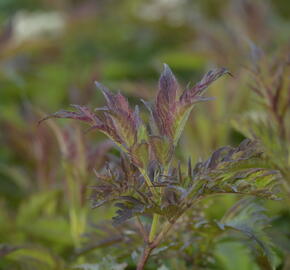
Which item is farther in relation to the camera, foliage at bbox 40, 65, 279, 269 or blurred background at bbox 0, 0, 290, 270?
blurred background at bbox 0, 0, 290, 270

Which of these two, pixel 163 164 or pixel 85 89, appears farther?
pixel 85 89

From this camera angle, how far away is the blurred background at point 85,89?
0.89 m

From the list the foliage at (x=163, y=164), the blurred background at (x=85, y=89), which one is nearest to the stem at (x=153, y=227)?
the foliage at (x=163, y=164)

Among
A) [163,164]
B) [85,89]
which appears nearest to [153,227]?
[163,164]

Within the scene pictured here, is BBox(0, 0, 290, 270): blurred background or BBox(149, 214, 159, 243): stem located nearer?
BBox(149, 214, 159, 243): stem

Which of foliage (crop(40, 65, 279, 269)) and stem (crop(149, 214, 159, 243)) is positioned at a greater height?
foliage (crop(40, 65, 279, 269))

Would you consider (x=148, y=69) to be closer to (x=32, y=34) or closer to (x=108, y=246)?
(x=32, y=34)

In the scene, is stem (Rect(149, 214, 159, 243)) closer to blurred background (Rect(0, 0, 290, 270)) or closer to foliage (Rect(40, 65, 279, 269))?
foliage (Rect(40, 65, 279, 269))

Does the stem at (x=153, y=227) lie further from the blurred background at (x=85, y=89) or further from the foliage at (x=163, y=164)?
the blurred background at (x=85, y=89)

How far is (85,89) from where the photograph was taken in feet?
4.62

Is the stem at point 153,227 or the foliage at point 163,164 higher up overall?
the foliage at point 163,164

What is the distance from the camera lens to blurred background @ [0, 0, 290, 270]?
2.91 ft

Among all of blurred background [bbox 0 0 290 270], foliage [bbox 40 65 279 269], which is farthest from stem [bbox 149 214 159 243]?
blurred background [bbox 0 0 290 270]

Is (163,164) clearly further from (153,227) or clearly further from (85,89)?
(85,89)
